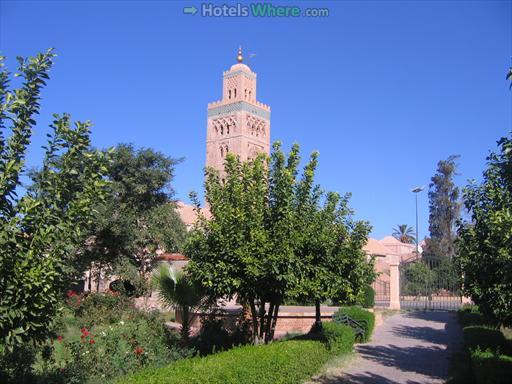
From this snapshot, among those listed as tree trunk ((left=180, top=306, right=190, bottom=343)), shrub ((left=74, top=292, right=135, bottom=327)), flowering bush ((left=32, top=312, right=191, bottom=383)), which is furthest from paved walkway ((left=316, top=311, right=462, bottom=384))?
shrub ((left=74, top=292, right=135, bottom=327))

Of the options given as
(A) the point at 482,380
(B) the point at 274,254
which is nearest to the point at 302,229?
(B) the point at 274,254

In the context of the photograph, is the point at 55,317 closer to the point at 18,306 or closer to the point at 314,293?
the point at 18,306

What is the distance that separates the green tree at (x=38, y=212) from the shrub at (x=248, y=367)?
5.82ft

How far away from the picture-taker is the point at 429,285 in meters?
28.8

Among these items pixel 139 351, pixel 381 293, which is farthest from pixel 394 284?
pixel 139 351

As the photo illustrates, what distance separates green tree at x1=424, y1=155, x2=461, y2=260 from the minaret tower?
72.1 feet

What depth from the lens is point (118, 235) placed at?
80.4 feet

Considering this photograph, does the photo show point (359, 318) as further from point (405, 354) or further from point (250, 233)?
point (250, 233)

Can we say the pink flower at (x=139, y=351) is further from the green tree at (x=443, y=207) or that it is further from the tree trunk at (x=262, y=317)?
the green tree at (x=443, y=207)

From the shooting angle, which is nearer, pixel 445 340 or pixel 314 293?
pixel 314 293

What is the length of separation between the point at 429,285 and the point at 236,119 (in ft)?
145

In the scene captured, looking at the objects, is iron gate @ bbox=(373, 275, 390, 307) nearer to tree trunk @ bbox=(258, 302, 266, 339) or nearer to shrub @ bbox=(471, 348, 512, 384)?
tree trunk @ bbox=(258, 302, 266, 339)

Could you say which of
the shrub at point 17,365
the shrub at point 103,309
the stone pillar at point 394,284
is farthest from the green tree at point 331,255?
the stone pillar at point 394,284

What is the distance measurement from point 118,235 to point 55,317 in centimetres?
1998
